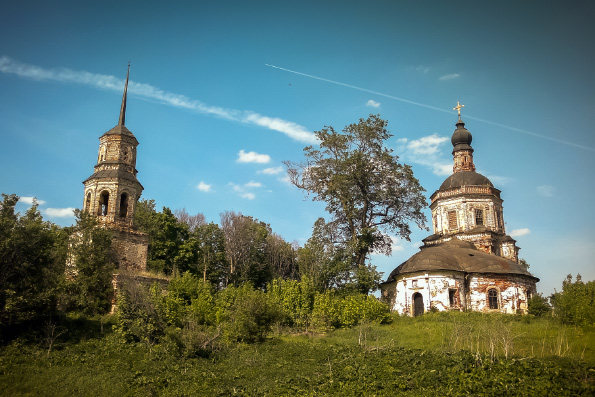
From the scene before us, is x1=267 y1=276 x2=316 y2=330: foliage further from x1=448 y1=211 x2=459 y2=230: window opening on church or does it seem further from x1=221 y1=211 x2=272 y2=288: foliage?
x1=448 y1=211 x2=459 y2=230: window opening on church

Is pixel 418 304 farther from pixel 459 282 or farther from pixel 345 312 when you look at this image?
pixel 345 312

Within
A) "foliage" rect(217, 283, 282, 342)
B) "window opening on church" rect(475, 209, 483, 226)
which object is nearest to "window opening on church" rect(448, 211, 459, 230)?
"window opening on church" rect(475, 209, 483, 226)

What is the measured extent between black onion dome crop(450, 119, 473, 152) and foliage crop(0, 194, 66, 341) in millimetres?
29257

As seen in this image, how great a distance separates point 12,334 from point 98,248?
5.62m

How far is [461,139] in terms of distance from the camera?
129 feet

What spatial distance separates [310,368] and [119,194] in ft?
48.5

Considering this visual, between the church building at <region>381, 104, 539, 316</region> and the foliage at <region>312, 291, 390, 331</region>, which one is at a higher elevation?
the church building at <region>381, 104, 539, 316</region>

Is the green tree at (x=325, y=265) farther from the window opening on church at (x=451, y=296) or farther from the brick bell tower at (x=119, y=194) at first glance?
the brick bell tower at (x=119, y=194)

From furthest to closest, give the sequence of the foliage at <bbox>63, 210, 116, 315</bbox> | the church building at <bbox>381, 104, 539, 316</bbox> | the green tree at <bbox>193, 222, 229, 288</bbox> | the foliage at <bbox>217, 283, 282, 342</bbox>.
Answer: the green tree at <bbox>193, 222, 229, 288</bbox> → the church building at <bbox>381, 104, 539, 316</bbox> → the foliage at <bbox>63, 210, 116, 315</bbox> → the foliage at <bbox>217, 283, 282, 342</bbox>

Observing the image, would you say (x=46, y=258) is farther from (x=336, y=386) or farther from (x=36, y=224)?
(x=336, y=386)

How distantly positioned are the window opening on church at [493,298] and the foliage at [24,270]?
21.4 meters

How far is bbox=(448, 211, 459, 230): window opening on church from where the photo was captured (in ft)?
119

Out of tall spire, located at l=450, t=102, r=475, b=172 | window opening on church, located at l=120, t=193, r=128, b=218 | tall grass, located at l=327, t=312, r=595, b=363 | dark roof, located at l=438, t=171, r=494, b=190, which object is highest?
tall spire, located at l=450, t=102, r=475, b=172

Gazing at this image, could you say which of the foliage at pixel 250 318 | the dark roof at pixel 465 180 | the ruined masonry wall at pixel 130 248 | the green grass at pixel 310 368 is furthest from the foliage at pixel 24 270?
the dark roof at pixel 465 180
